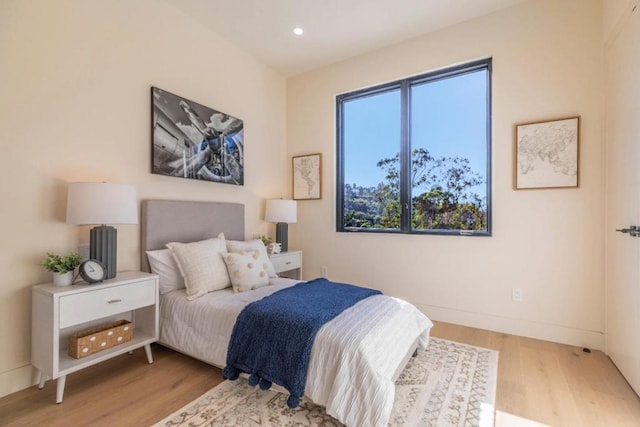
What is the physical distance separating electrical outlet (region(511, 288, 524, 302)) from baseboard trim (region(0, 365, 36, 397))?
371 cm

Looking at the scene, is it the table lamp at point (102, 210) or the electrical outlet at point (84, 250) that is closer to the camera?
the table lamp at point (102, 210)

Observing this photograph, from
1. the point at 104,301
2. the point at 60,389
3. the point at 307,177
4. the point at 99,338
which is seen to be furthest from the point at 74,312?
the point at 307,177

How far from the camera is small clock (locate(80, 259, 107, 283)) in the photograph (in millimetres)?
1905

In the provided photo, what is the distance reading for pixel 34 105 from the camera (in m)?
1.99

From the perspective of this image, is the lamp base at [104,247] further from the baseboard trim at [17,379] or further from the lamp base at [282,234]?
the lamp base at [282,234]

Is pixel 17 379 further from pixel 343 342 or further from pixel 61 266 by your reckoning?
pixel 343 342

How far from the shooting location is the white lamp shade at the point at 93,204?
6.33 ft

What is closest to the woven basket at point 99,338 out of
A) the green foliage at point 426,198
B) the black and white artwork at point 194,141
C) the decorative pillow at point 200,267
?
the decorative pillow at point 200,267

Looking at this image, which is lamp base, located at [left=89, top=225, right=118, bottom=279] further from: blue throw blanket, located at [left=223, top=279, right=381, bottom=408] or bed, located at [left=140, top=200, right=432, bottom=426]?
blue throw blanket, located at [left=223, top=279, right=381, bottom=408]

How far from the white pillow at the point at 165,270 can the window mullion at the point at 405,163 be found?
2.29 meters

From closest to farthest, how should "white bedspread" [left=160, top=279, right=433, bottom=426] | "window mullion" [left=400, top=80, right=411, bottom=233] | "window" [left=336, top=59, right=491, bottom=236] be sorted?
"white bedspread" [left=160, top=279, right=433, bottom=426] < "window" [left=336, top=59, right=491, bottom=236] < "window mullion" [left=400, top=80, right=411, bottom=233]

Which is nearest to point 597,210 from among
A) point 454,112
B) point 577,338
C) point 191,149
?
point 577,338

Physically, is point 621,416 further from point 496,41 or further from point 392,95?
point 392,95

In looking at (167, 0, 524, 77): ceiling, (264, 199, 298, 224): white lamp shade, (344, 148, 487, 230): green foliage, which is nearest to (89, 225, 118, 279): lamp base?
(264, 199, 298, 224): white lamp shade
